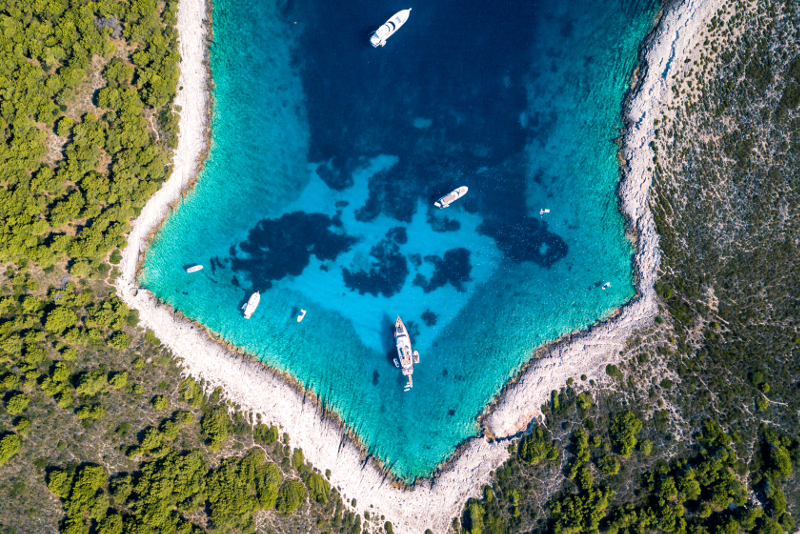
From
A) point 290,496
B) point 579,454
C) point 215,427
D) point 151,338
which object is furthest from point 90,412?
point 579,454

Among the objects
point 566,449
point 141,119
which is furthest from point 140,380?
point 566,449

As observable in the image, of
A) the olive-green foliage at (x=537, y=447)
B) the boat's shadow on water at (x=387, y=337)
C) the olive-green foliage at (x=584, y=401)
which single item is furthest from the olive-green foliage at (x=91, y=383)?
the olive-green foliage at (x=584, y=401)

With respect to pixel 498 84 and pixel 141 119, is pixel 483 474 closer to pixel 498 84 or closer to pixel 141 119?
pixel 498 84

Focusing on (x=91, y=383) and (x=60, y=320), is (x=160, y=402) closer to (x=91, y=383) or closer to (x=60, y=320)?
(x=91, y=383)

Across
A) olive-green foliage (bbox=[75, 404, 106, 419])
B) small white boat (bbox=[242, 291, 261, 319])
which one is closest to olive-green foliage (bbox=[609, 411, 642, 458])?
small white boat (bbox=[242, 291, 261, 319])

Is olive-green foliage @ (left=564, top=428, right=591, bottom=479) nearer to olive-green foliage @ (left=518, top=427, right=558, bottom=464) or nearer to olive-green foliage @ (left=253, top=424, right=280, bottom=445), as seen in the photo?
olive-green foliage @ (left=518, top=427, right=558, bottom=464)

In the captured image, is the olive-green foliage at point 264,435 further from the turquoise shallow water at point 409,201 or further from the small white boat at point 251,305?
the small white boat at point 251,305
